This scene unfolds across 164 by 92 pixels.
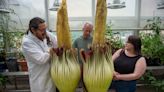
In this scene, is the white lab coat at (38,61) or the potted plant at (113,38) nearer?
the white lab coat at (38,61)

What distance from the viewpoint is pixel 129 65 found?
5.30 ft

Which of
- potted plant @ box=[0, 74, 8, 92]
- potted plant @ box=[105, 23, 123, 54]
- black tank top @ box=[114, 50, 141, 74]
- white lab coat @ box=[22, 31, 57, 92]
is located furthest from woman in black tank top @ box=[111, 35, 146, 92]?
potted plant @ box=[0, 74, 8, 92]

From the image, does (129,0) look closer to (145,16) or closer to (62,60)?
(145,16)

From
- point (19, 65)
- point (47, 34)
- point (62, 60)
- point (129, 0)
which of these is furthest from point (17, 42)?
point (62, 60)

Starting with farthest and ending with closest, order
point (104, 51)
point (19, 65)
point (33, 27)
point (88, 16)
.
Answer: point (88, 16), point (19, 65), point (33, 27), point (104, 51)

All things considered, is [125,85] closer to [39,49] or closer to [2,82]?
[39,49]

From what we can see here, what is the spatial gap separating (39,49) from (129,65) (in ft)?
2.44

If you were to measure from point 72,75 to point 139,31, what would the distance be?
2794mm

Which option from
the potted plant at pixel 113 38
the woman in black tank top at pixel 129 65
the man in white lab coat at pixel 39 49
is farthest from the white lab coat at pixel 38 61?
the potted plant at pixel 113 38

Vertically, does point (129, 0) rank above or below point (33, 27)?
above

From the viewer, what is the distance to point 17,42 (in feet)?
10.6

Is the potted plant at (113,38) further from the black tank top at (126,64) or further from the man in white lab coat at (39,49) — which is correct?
the man in white lab coat at (39,49)

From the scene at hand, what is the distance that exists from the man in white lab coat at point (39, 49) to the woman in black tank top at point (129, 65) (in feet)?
1.92

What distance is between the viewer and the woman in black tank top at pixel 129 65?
157 centimetres
